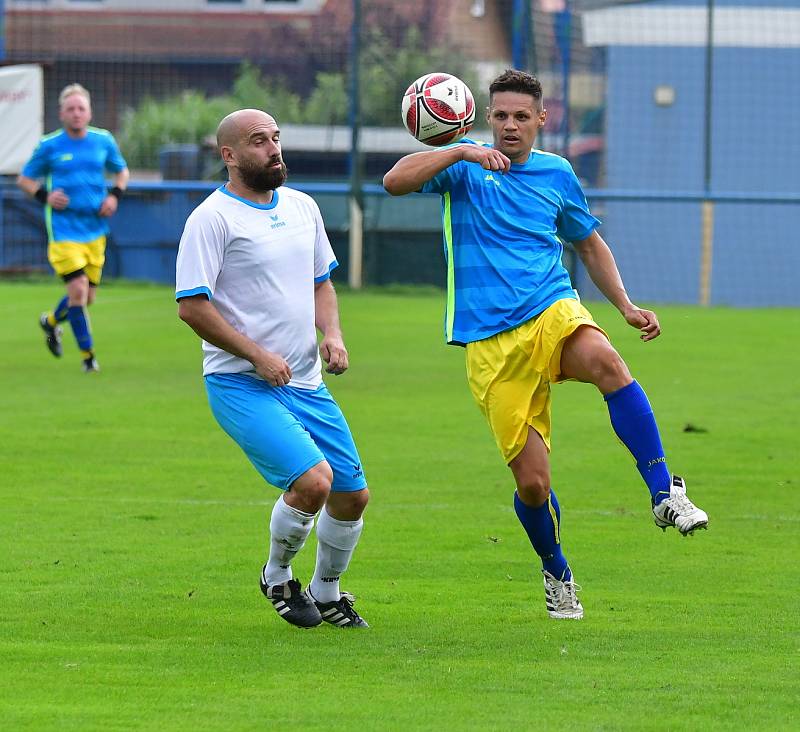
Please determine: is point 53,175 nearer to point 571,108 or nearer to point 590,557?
point 590,557

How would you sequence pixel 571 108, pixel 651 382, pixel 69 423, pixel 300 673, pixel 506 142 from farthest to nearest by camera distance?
pixel 571 108 < pixel 651 382 < pixel 69 423 < pixel 506 142 < pixel 300 673

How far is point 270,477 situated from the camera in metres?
6.15

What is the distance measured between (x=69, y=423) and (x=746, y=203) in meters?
14.8

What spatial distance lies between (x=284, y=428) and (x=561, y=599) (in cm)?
130

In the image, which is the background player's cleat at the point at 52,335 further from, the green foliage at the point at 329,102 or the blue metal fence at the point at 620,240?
the green foliage at the point at 329,102

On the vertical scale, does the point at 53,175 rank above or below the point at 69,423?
above

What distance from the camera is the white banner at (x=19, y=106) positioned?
26906 mm

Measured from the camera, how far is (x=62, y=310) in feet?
50.8

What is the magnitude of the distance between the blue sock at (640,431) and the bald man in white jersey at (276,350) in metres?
1.02

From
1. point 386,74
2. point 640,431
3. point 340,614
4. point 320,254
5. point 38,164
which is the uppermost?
point 386,74

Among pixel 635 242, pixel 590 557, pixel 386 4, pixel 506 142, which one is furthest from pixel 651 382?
pixel 386 4

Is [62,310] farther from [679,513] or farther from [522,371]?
[679,513]

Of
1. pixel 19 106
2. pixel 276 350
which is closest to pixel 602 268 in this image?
pixel 276 350

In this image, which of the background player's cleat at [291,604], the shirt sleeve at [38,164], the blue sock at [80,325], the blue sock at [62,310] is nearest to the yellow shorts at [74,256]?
the blue sock at [62,310]
